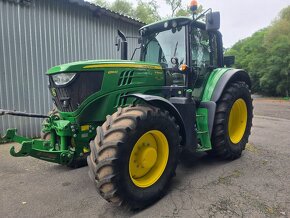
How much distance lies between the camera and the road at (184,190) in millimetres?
3057

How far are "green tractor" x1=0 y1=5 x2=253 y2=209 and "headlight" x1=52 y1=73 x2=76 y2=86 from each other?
1 centimetres

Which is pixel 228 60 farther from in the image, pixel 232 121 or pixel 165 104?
pixel 165 104

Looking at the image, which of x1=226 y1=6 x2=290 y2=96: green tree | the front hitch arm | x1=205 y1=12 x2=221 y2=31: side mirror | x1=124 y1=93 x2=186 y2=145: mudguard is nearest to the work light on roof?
x1=205 y1=12 x2=221 y2=31: side mirror

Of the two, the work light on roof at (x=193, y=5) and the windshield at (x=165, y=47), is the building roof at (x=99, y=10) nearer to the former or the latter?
the windshield at (x=165, y=47)

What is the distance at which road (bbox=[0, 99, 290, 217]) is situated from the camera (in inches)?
120

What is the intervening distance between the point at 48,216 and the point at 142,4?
3371 centimetres

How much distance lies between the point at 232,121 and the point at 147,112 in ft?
8.64

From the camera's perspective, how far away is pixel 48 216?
117 inches

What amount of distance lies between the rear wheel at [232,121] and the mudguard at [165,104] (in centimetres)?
97

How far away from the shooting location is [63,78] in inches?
136

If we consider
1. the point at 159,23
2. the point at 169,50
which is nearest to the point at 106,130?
the point at 169,50

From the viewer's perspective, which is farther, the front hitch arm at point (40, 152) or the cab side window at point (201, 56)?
the cab side window at point (201, 56)

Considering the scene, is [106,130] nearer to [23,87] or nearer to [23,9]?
[23,87]

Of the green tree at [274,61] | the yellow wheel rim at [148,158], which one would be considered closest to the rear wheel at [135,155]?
the yellow wheel rim at [148,158]
